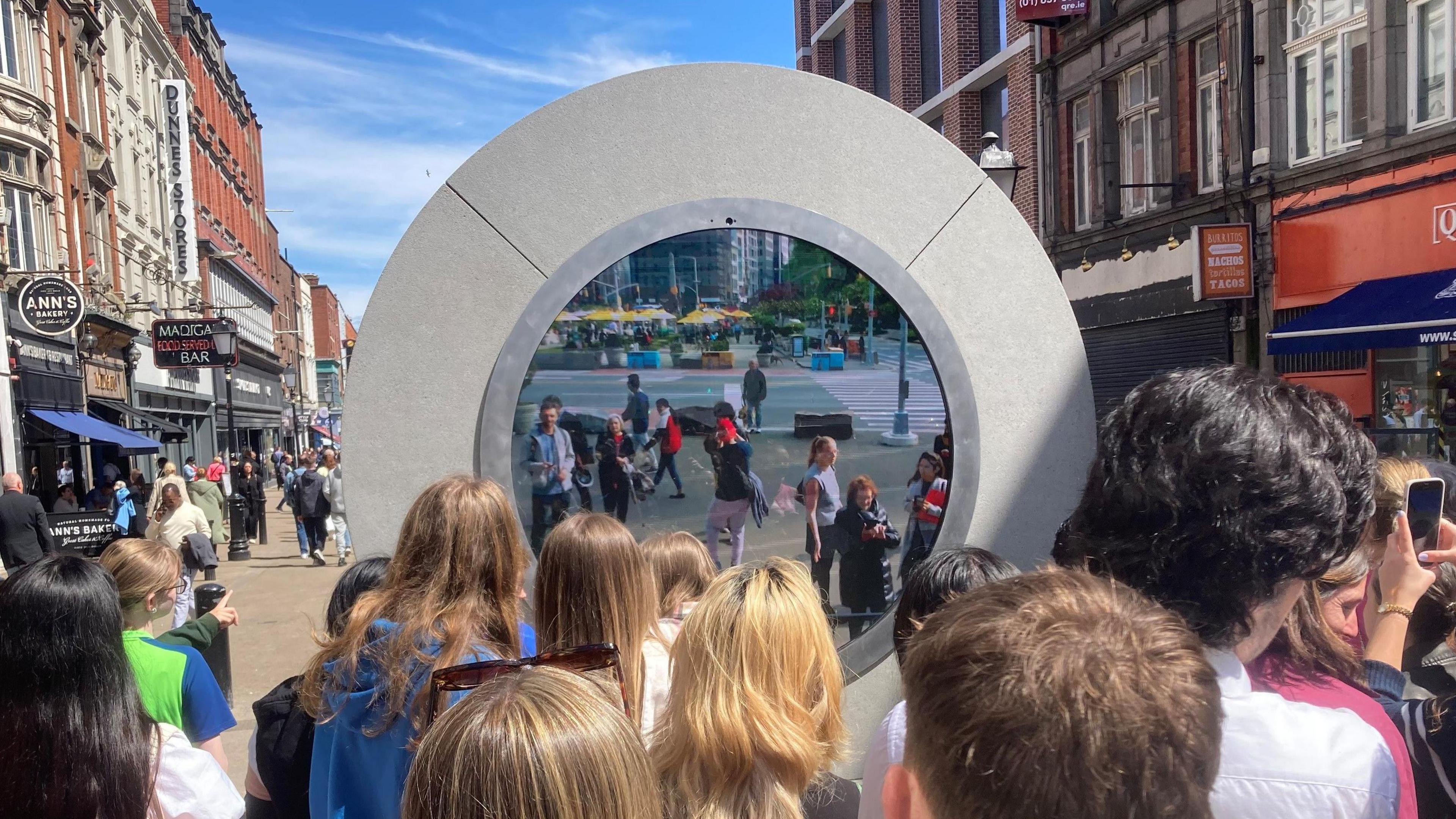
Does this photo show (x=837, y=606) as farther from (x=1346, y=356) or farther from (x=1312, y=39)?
(x=1312, y=39)

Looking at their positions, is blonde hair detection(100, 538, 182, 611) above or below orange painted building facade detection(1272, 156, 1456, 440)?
below

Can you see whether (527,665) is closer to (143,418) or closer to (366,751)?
(366,751)

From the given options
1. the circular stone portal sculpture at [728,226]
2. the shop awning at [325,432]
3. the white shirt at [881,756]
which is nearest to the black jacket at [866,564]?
the circular stone portal sculpture at [728,226]

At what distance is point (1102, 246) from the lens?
1838 cm

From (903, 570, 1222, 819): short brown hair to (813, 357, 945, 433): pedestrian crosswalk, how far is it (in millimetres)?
3397

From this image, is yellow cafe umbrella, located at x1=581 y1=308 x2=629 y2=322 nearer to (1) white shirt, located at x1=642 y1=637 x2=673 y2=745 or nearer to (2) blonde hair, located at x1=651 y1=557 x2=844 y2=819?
(1) white shirt, located at x1=642 y1=637 x2=673 y2=745

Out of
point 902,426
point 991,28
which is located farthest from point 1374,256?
point 902,426

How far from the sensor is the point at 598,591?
Result: 2.49 metres

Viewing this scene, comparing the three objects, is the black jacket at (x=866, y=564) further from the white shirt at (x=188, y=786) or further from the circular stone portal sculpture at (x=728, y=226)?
the white shirt at (x=188, y=786)

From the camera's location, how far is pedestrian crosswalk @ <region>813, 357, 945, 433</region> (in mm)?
4547

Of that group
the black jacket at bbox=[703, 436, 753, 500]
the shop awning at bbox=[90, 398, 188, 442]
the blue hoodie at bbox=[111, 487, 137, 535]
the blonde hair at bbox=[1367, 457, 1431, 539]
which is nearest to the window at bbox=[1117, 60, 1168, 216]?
the black jacket at bbox=[703, 436, 753, 500]

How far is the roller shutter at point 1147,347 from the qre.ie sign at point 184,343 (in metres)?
16.0

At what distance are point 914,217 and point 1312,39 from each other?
483 inches

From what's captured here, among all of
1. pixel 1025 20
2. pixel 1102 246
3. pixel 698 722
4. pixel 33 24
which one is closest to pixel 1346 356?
pixel 1102 246
